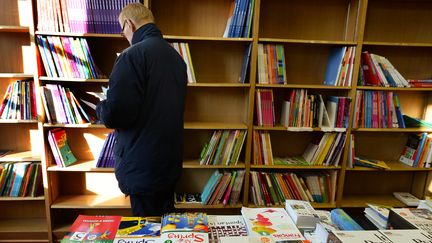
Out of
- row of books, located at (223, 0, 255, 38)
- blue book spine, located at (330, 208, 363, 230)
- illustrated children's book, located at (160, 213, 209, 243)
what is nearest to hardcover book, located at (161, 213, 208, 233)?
illustrated children's book, located at (160, 213, 209, 243)

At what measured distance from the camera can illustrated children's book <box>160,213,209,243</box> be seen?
33.9 inches

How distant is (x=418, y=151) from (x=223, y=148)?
153cm

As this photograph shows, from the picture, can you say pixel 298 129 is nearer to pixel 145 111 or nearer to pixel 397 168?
pixel 397 168

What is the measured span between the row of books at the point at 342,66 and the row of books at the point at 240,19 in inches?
27.0

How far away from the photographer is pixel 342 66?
2000 millimetres

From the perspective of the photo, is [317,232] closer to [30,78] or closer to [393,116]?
[393,116]

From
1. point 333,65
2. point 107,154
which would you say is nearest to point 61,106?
point 107,154

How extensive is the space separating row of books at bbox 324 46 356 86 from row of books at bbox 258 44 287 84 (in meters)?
0.39

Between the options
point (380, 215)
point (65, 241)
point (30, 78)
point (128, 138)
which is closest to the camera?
point (65, 241)

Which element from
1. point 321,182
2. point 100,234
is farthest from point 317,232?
point 321,182

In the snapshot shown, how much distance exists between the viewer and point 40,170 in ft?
6.56

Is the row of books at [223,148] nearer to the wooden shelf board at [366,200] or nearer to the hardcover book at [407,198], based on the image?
the wooden shelf board at [366,200]

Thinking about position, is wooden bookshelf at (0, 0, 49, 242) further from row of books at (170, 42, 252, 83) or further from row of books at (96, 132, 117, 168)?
row of books at (170, 42, 252, 83)

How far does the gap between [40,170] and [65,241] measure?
4.55 ft
